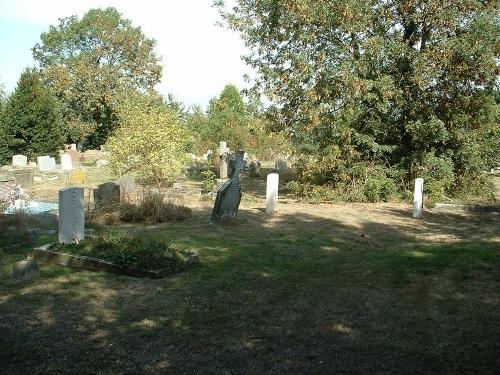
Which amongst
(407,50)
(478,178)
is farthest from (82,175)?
(478,178)

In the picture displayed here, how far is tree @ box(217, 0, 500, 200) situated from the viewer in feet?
49.2

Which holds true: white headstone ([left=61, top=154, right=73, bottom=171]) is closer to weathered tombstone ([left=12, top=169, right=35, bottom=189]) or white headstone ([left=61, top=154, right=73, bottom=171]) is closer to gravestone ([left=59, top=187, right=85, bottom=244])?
weathered tombstone ([left=12, top=169, right=35, bottom=189])

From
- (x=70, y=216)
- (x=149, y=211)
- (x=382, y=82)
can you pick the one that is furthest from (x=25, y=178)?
(x=382, y=82)

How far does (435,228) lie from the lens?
456 inches

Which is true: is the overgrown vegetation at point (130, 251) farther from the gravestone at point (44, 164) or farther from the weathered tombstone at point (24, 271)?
the gravestone at point (44, 164)

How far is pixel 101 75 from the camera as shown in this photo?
148 ft

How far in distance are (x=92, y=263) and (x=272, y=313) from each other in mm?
3185

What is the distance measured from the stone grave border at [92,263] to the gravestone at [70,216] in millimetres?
432

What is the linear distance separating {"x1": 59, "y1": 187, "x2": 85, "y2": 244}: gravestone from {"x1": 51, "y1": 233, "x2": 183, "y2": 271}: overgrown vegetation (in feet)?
0.97

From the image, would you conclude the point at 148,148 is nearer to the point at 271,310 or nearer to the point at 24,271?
the point at 24,271

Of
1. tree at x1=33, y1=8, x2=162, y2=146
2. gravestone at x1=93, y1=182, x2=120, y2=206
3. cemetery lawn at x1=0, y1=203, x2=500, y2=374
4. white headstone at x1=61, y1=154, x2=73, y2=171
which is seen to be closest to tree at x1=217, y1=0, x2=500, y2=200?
gravestone at x1=93, y1=182, x2=120, y2=206

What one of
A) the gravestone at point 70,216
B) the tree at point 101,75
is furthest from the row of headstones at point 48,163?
the gravestone at point 70,216

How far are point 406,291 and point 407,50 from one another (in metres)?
11.0

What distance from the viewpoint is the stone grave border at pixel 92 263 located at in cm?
705
